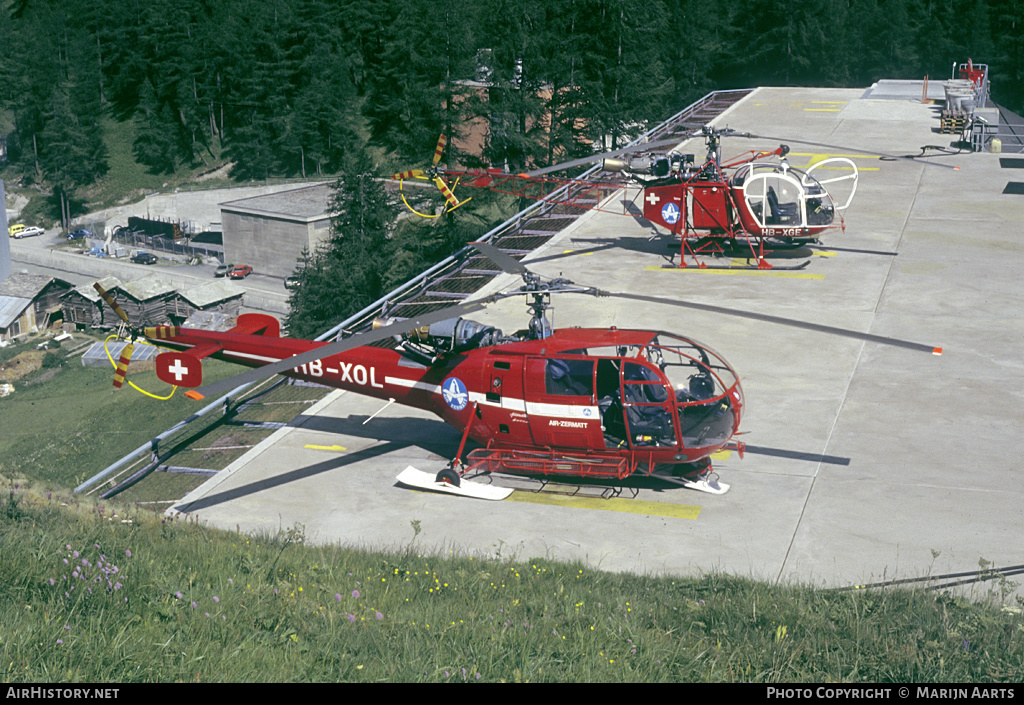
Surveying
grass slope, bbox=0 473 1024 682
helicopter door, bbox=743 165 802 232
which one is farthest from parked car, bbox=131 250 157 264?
grass slope, bbox=0 473 1024 682

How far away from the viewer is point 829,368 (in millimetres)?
20328

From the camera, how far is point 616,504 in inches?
599

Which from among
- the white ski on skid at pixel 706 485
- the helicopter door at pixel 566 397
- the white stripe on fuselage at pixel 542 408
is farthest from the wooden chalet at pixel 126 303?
the white ski on skid at pixel 706 485

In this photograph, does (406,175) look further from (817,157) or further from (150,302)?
(150,302)

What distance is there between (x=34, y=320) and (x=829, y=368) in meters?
67.1

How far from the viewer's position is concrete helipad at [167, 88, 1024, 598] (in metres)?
13.9

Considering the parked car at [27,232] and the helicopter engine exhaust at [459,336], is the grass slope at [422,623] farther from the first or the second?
the parked car at [27,232]

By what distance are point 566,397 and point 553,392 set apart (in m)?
0.22

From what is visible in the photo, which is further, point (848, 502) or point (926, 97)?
point (926, 97)

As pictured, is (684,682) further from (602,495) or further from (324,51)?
(324,51)

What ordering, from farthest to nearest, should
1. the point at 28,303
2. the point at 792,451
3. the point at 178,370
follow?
the point at 28,303
the point at 792,451
the point at 178,370

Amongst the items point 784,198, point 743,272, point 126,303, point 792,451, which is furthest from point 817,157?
point 126,303

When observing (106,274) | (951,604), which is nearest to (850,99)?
(951,604)

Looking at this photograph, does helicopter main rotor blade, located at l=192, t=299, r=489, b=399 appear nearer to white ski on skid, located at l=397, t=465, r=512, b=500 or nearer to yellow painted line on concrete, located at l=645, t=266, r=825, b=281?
white ski on skid, located at l=397, t=465, r=512, b=500
